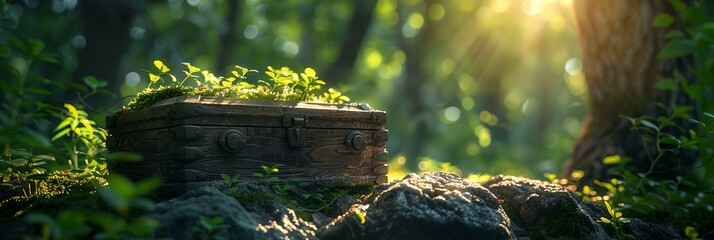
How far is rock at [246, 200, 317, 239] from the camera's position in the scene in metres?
3.68

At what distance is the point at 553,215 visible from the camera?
182 inches

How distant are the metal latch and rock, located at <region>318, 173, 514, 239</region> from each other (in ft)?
3.40

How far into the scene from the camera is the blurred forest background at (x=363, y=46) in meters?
11.7

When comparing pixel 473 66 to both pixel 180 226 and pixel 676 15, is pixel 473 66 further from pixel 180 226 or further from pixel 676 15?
pixel 180 226

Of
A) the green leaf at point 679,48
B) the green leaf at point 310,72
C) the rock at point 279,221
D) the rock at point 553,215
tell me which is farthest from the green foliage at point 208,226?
the green leaf at point 679,48

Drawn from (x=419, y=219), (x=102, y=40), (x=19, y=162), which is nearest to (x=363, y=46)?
(x=102, y=40)

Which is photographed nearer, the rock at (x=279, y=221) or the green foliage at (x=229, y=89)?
the rock at (x=279, y=221)

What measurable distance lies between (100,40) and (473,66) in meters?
13.2

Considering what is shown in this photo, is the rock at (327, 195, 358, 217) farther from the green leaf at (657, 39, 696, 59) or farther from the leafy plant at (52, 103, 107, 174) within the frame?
the green leaf at (657, 39, 696, 59)

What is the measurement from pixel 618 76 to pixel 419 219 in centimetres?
468

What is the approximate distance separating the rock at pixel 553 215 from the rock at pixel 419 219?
765 mm

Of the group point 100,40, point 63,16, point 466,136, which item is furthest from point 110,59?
point 466,136

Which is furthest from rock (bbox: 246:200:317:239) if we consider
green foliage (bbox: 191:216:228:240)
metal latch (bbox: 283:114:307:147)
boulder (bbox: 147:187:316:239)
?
metal latch (bbox: 283:114:307:147)

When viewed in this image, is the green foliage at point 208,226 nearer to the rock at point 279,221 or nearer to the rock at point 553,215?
the rock at point 279,221
